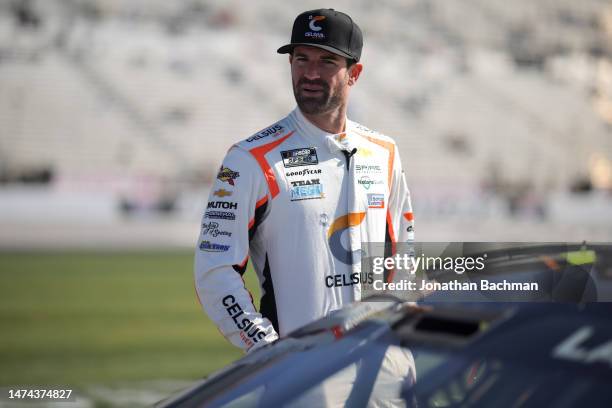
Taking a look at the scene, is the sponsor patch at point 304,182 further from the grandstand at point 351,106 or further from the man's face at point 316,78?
the grandstand at point 351,106

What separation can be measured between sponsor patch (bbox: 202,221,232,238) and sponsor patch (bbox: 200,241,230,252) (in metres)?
0.03

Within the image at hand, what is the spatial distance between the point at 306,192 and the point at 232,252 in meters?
0.28

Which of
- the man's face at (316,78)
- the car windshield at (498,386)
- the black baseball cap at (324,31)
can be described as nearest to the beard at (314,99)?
the man's face at (316,78)

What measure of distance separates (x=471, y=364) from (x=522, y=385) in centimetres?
9

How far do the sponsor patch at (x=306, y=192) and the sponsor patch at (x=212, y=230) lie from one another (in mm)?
215

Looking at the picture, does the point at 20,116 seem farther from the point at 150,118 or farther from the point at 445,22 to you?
the point at 445,22

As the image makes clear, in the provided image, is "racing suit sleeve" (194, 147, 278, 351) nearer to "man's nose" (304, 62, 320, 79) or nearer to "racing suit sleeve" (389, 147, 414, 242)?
"man's nose" (304, 62, 320, 79)

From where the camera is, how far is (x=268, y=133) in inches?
91.2

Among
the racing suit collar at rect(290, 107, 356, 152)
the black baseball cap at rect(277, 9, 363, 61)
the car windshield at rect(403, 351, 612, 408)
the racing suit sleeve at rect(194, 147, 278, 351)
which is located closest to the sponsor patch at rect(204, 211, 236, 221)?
the racing suit sleeve at rect(194, 147, 278, 351)

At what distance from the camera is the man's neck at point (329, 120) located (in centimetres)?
232

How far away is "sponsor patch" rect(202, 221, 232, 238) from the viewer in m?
2.13

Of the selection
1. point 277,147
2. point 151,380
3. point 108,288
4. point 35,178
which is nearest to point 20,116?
point 35,178

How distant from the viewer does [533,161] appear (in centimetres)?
2383

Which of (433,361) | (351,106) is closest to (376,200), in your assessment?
(433,361)
